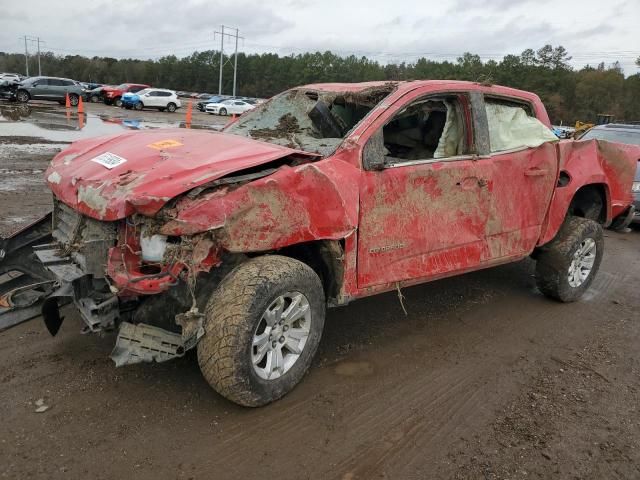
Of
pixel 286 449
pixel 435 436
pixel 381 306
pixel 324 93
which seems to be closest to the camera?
pixel 286 449

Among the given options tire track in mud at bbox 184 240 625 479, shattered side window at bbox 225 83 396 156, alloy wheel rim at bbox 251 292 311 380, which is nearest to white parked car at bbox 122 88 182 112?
shattered side window at bbox 225 83 396 156

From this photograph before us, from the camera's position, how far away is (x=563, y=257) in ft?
16.6

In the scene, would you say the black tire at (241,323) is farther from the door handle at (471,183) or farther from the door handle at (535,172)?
the door handle at (535,172)

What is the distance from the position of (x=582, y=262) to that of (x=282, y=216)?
373 cm

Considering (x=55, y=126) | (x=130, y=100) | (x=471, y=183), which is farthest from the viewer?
(x=130, y=100)

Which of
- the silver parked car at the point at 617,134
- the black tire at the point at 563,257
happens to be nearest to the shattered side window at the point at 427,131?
the black tire at the point at 563,257

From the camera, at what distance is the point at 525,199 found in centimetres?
459

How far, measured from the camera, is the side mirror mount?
11.3 ft

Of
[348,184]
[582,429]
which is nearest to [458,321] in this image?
[582,429]

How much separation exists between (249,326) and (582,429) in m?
2.07

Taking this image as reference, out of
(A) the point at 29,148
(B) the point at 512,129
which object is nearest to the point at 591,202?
(B) the point at 512,129

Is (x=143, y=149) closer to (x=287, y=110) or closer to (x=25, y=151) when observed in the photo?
(x=287, y=110)

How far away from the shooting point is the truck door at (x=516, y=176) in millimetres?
4344

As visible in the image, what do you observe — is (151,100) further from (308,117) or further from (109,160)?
(109,160)
